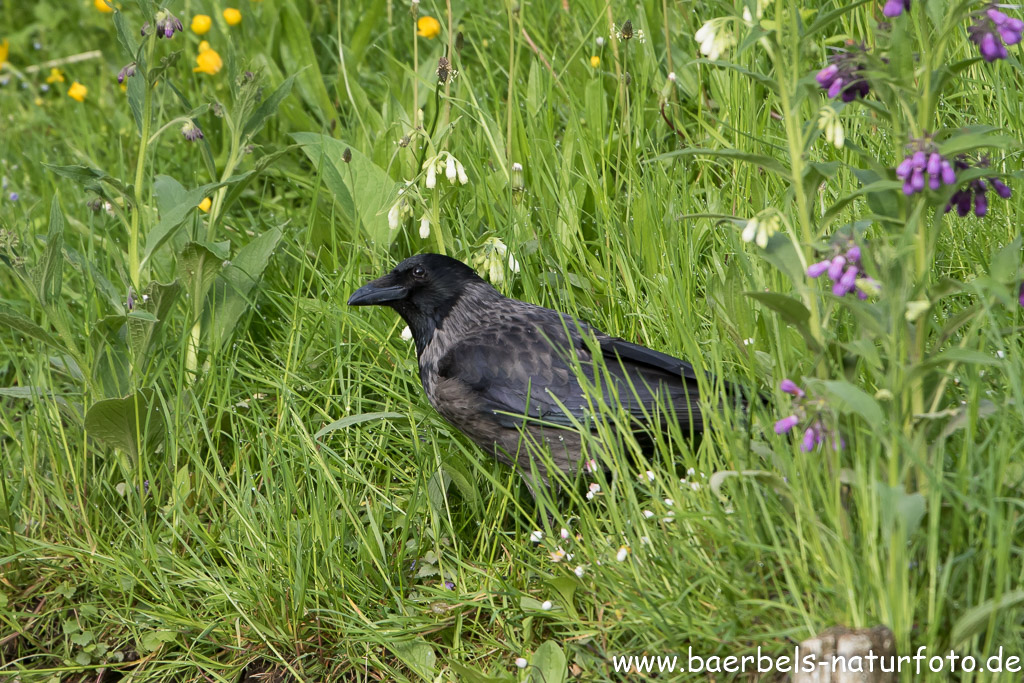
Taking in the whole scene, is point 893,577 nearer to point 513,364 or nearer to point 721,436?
point 721,436

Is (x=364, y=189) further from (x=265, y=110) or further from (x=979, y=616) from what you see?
(x=979, y=616)

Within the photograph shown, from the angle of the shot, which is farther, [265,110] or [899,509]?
[265,110]

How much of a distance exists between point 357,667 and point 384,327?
1610 millimetres

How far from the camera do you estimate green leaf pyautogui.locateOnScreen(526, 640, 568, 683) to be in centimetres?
269

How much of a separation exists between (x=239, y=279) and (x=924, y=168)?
2745 millimetres

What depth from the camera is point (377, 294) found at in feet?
12.0

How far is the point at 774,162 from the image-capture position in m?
2.31

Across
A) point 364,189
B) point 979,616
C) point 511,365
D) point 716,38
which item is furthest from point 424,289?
point 979,616

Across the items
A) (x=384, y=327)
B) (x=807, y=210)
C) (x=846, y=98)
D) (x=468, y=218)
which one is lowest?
(x=384, y=327)

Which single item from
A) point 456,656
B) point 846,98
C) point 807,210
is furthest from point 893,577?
point 456,656

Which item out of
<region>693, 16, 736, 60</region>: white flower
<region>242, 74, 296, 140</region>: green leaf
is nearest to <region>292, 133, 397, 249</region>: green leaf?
<region>242, 74, 296, 140</region>: green leaf

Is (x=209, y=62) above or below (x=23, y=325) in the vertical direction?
above

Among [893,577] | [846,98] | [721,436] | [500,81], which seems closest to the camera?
[893,577]

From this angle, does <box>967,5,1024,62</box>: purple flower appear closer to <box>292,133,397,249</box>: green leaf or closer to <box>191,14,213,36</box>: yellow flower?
<box>292,133,397,249</box>: green leaf
